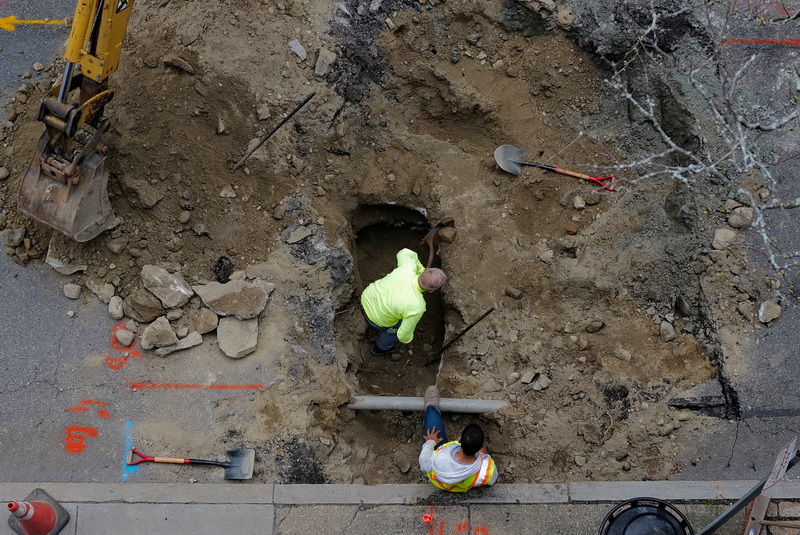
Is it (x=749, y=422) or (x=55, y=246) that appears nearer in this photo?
(x=749, y=422)

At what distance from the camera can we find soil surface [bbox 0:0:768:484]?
5652mm

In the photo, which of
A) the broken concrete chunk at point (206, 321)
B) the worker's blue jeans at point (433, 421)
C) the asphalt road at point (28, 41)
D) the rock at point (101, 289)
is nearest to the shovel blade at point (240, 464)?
the broken concrete chunk at point (206, 321)

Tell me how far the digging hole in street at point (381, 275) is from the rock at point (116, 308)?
2431 millimetres

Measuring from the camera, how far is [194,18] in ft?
20.7

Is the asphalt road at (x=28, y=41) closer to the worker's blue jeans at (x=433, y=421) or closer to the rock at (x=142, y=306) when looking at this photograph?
the rock at (x=142, y=306)

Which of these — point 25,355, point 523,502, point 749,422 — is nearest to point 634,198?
point 749,422

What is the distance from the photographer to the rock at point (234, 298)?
18.7 feet

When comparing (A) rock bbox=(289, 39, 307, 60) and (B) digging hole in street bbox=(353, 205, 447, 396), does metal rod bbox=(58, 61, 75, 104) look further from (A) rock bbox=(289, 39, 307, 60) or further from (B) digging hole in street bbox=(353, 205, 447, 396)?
(B) digging hole in street bbox=(353, 205, 447, 396)

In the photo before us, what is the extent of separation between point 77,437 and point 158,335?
1.12 meters

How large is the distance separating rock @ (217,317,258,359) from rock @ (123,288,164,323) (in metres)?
0.62

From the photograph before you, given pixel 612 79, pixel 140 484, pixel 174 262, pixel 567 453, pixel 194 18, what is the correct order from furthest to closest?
pixel 612 79 → pixel 194 18 → pixel 174 262 → pixel 567 453 → pixel 140 484

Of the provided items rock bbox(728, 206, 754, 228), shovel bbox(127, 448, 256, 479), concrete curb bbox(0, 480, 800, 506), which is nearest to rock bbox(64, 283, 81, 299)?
shovel bbox(127, 448, 256, 479)

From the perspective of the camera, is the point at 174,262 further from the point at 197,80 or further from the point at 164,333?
the point at 197,80

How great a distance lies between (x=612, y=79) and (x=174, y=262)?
5.25 m
